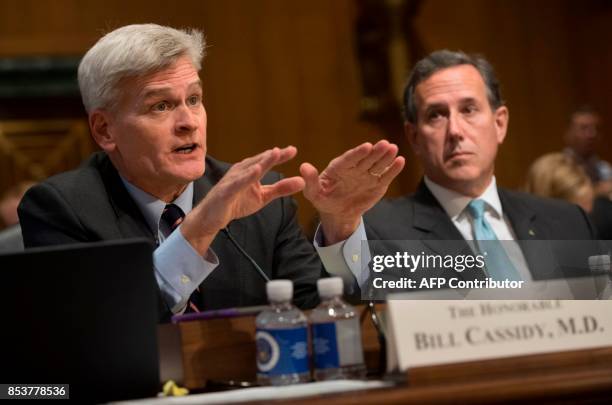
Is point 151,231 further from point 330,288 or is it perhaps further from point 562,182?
point 562,182

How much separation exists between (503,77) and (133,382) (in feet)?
18.7

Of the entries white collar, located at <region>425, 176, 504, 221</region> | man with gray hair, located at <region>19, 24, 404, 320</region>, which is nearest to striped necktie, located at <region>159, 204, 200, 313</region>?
man with gray hair, located at <region>19, 24, 404, 320</region>

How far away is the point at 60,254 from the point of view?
1.55 meters

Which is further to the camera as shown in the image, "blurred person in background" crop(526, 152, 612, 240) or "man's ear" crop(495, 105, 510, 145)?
"blurred person in background" crop(526, 152, 612, 240)

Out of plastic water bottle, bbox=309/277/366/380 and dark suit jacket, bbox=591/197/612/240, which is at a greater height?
dark suit jacket, bbox=591/197/612/240

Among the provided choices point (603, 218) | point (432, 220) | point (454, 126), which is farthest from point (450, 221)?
point (603, 218)

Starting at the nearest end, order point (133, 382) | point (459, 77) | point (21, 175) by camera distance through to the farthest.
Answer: point (133, 382), point (459, 77), point (21, 175)

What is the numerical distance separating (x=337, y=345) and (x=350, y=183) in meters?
0.63

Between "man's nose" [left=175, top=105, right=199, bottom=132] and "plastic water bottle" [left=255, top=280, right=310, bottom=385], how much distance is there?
36.7 inches

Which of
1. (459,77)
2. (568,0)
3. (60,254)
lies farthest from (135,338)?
(568,0)

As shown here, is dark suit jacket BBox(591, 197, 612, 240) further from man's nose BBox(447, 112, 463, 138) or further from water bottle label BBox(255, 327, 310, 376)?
water bottle label BBox(255, 327, 310, 376)

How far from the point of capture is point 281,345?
159 cm

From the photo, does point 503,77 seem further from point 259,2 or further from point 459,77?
point 459,77

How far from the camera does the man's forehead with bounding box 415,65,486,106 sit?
3.24 m
